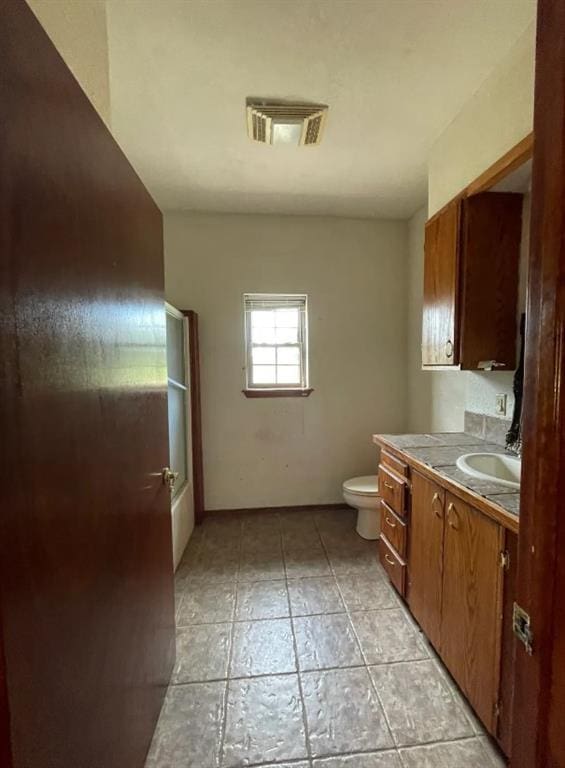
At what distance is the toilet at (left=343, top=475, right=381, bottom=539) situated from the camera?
103 inches

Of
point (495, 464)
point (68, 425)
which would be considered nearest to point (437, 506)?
point (495, 464)

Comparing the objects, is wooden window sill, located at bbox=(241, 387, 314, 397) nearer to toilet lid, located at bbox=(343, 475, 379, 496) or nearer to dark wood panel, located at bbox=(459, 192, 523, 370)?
toilet lid, located at bbox=(343, 475, 379, 496)

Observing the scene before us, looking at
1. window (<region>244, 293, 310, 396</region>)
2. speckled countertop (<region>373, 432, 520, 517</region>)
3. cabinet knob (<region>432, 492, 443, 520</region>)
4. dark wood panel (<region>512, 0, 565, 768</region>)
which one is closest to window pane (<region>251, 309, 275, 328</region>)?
window (<region>244, 293, 310, 396</region>)

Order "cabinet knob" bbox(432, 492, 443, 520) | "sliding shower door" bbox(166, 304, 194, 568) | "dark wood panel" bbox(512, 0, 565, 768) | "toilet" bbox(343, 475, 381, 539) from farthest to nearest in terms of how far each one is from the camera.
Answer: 1. "toilet" bbox(343, 475, 381, 539)
2. "sliding shower door" bbox(166, 304, 194, 568)
3. "cabinet knob" bbox(432, 492, 443, 520)
4. "dark wood panel" bbox(512, 0, 565, 768)

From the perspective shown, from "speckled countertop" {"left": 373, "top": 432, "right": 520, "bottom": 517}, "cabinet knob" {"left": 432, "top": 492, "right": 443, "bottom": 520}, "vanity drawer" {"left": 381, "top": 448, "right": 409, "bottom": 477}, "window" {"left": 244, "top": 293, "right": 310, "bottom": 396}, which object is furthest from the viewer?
"window" {"left": 244, "top": 293, "right": 310, "bottom": 396}

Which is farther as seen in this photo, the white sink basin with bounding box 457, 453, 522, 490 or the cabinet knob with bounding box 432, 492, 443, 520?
the white sink basin with bounding box 457, 453, 522, 490

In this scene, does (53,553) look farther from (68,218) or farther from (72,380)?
(68,218)

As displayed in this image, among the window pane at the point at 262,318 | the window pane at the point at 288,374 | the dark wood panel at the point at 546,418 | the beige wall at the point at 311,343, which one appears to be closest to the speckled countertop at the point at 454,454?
the dark wood panel at the point at 546,418

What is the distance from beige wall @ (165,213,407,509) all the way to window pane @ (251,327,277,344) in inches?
5.9

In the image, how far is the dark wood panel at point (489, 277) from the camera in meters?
1.70

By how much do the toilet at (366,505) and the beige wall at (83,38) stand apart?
2.55m

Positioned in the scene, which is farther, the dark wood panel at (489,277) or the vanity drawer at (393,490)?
the vanity drawer at (393,490)

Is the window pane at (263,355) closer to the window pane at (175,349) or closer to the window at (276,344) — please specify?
the window at (276,344)

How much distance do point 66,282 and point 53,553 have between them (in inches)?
21.2
